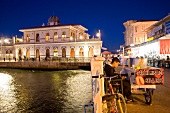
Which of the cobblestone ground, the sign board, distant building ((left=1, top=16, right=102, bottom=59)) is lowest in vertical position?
the cobblestone ground

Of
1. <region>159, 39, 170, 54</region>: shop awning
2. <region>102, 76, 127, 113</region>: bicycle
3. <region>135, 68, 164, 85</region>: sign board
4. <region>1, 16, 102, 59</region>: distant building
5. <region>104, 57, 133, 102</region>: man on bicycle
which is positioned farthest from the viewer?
<region>1, 16, 102, 59</region>: distant building

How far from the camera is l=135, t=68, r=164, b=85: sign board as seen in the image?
648 cm

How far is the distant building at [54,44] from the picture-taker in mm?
45469

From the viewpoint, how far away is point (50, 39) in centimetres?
4972

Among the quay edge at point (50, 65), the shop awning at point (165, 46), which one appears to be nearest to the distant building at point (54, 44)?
the quay edge at point (50, 65)

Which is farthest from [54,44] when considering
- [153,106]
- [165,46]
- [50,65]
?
[153,106]

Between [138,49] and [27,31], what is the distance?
102 ft

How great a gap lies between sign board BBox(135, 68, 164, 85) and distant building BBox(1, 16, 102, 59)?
37522 millimetres

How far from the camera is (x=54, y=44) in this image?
4800cm

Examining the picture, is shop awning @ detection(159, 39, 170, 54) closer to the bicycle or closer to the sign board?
the sign board

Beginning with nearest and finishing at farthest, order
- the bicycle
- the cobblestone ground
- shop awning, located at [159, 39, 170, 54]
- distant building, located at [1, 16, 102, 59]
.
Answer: the bicycle < the cobblestone ground < shop awning, located at [159, 39, 170, 54] < distant building, located at [1, 16, 102, 59]

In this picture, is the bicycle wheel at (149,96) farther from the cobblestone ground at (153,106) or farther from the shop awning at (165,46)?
the shop awning at (165,46)

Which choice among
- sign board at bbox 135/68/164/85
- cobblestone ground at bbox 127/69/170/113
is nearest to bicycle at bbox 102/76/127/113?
cobblestone ground at bbox 127/69/170/113

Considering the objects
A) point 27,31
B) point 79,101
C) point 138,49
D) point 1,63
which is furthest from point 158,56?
point 27,31
